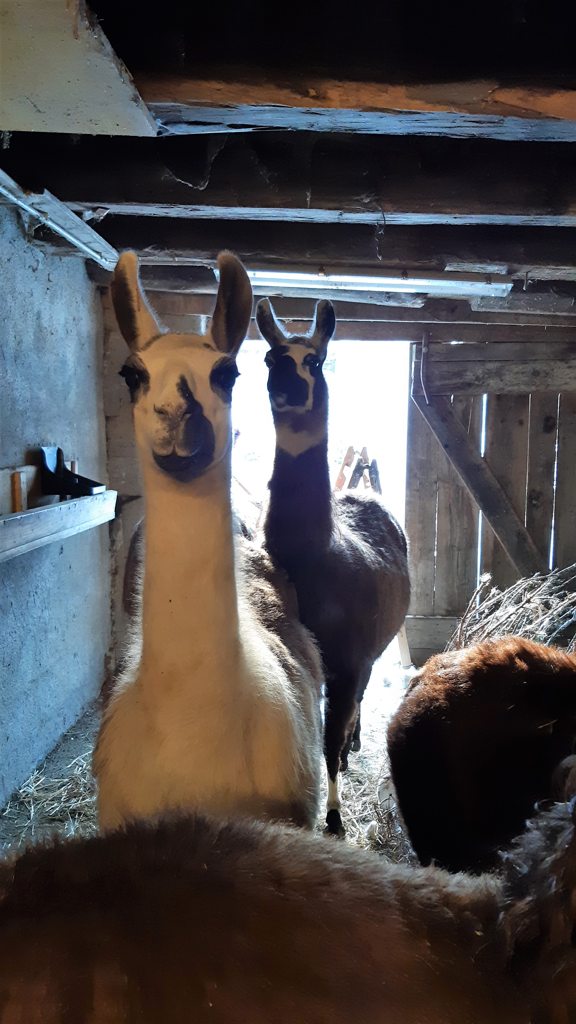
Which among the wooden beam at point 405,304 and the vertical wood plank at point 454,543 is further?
the vertical wood plank at point 454,543

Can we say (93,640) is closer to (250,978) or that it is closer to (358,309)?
(358,309)

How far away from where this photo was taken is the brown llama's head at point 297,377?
2.98 metres

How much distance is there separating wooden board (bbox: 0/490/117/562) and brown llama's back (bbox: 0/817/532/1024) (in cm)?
179

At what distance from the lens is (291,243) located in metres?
3.00

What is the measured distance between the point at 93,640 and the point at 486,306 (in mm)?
3261

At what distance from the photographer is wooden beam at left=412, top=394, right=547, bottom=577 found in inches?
219

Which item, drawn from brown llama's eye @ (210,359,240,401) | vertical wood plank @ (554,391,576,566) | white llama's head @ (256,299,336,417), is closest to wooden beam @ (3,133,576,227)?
white llama's head @ (256,299,336,417)

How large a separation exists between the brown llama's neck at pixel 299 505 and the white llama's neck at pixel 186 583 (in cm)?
136

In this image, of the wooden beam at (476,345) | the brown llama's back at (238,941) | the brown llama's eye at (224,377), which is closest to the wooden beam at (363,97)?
the brown llama's eye at (224,377)

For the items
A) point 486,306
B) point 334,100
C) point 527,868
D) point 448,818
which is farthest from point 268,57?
point 486,306

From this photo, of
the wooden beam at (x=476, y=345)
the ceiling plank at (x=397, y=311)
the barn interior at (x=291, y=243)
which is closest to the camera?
the barn interior at (x=291, y=243)

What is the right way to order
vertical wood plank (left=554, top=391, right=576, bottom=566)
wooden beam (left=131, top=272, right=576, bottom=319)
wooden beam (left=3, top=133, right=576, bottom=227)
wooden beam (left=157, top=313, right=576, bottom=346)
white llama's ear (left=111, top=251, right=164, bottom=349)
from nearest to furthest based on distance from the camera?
1. white llama's ear (left=111, top=251, right=164, bottom=349)
2. wooden beam (left=3, top=133, right=576, bottom=227)
3. wooden beam (left=131, top=272, right=576, bottom=319)
4. wooden beam (left=157, top=313, right=576, bottom=346)
5. vertical wood plank (left=554, top=391, right=576, bottom=566)

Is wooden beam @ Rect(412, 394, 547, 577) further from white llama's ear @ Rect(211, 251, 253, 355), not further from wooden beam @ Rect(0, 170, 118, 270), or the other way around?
white llama's ear @ Rect(211, 251, 253, 355)

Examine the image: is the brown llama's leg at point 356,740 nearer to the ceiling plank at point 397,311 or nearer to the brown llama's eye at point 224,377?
the ceiling plank at point 397,311
